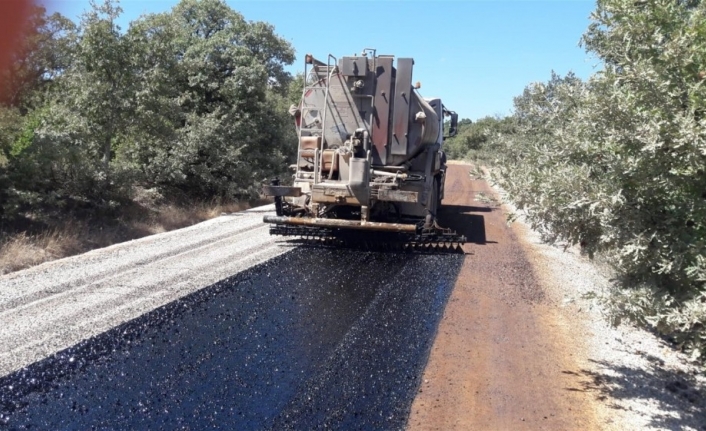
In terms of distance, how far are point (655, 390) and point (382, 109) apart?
675cm

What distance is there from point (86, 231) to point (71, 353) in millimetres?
6885

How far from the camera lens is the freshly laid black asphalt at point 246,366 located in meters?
4.06

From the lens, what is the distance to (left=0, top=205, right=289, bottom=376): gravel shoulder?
556 centimetres

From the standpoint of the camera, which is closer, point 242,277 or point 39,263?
point 242,277

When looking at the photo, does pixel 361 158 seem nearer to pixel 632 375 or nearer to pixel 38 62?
pixel 632 375

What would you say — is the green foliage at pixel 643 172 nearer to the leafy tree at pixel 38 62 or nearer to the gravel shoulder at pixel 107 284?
the gravel shoulder at pixel 107 284

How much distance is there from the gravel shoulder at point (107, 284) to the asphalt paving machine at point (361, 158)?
3.55 ft

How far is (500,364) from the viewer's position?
534 cm

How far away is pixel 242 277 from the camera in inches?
320

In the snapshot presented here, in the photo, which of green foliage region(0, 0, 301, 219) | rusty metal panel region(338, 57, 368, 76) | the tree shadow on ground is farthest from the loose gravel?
green foliage region(0, 0, 301, 219)

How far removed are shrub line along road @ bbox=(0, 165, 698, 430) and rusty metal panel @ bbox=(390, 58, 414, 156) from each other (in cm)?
239

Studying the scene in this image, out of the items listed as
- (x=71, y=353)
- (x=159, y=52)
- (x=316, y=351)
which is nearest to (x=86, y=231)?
(x=159, y=52)

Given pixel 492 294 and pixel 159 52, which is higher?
pixel 159 52

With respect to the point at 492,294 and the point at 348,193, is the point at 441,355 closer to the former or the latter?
the point at 492,294
